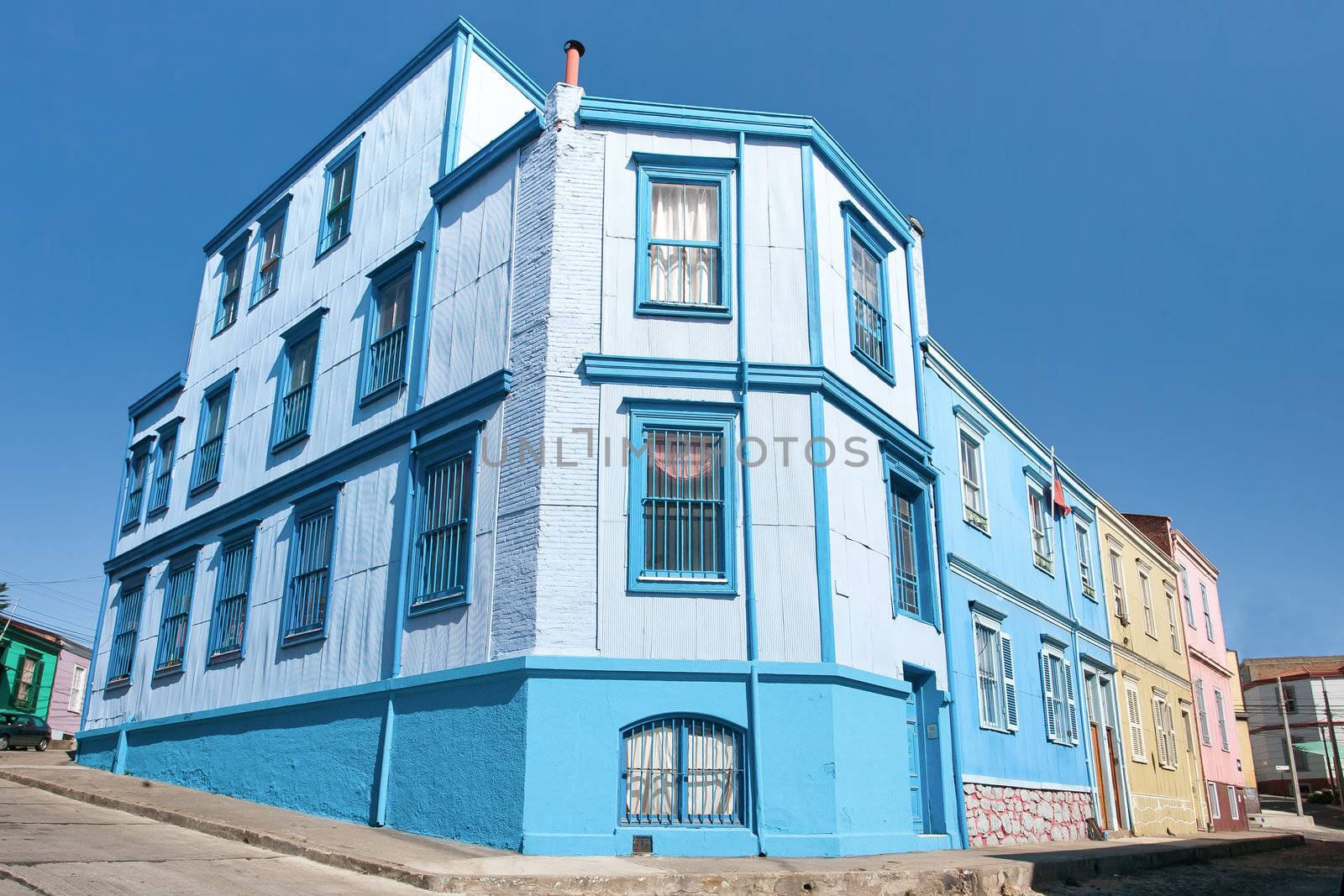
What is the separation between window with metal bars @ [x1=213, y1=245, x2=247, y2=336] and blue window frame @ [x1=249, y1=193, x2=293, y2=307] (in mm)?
637

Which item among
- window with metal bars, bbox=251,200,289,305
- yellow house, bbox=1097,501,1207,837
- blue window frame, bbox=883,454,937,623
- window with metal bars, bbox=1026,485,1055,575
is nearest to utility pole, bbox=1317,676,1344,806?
yellow house, bbox=1097,501,1207,837

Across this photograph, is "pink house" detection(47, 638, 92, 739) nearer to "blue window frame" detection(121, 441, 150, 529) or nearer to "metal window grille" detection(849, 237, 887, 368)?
"blue window frame" detection(121, 441, 150, 529)

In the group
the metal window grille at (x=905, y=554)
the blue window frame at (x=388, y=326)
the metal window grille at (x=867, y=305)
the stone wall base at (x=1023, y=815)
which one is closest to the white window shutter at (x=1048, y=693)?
the stone wall base at (x=1023, y=815)

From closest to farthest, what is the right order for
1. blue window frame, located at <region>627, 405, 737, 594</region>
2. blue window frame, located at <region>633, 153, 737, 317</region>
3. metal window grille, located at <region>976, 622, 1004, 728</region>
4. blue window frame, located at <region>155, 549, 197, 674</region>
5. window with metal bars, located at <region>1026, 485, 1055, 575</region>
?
blue window frame, located at <region>627, 405, 737, 594</region>, blue window frame, located at <region>633, 153, 737, 317</region>, metal window grille, located at <region>976, 622, 1004, 728</region>, blue window frame, located at <region>155, 549, 197, 674</region>, window with metal bars, located at <region>1026, 485, 1055, 575</region>

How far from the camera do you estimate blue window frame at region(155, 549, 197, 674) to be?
17359 millimetres

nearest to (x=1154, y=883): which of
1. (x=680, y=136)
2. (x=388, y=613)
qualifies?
(x=388, y=613)

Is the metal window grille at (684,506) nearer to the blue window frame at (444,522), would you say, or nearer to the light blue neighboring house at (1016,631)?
the blue window frame at (444,522)

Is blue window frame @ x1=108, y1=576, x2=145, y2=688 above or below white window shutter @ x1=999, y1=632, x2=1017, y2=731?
above

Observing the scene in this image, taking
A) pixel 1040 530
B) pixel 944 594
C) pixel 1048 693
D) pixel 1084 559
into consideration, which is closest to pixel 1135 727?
pixel 1084 559

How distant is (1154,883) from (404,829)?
914cm

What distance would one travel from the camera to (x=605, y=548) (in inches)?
446

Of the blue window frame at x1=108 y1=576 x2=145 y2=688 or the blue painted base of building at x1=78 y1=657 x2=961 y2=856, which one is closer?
the blue painted base of building at x1=78 y1=657 x2=961 y2=856

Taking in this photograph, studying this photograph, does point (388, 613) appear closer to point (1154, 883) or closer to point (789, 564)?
point (789, 564)

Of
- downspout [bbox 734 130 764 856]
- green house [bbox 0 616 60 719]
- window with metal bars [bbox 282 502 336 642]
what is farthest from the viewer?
green house [bbox 0 616 60 719]
